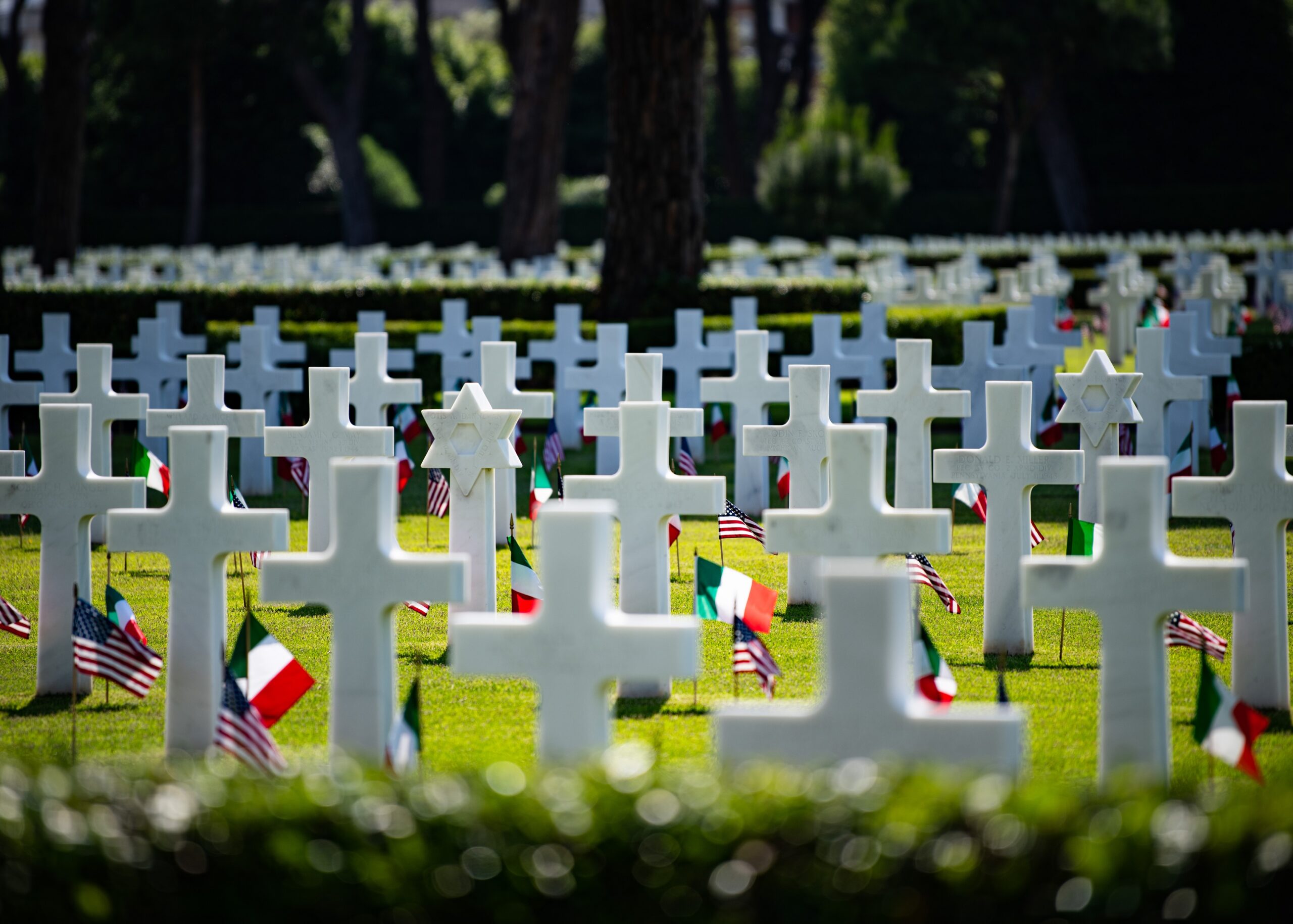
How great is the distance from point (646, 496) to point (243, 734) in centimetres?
163

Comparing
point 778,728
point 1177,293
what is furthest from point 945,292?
point 778,728

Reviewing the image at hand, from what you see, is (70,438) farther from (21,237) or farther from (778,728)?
(21,237)

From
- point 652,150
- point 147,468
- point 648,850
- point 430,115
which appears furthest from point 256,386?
point 430,115

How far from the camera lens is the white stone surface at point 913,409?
23.4ft

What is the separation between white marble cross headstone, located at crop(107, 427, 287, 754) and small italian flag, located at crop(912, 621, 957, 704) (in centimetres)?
181

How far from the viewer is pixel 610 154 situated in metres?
15.2

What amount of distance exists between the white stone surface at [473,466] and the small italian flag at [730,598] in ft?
4.83

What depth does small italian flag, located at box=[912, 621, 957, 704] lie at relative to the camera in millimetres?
4746

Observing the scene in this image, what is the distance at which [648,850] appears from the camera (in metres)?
2.99

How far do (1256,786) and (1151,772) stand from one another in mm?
794

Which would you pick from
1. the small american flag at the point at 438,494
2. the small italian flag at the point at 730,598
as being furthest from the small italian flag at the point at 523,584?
the small american flag at the point at 438,494

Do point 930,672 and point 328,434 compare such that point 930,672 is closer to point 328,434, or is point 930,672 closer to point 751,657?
point 751,657

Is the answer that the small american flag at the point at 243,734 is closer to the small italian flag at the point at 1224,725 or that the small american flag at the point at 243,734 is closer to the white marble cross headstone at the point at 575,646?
the white marble cross headstone at the point at 575,646

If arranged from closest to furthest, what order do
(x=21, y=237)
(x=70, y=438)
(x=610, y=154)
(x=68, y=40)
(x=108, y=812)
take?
(x=108, y=812) < (x=70, y=438) < (x=610, y=154) < (x=68, y=40) < (x=21, y=237)
